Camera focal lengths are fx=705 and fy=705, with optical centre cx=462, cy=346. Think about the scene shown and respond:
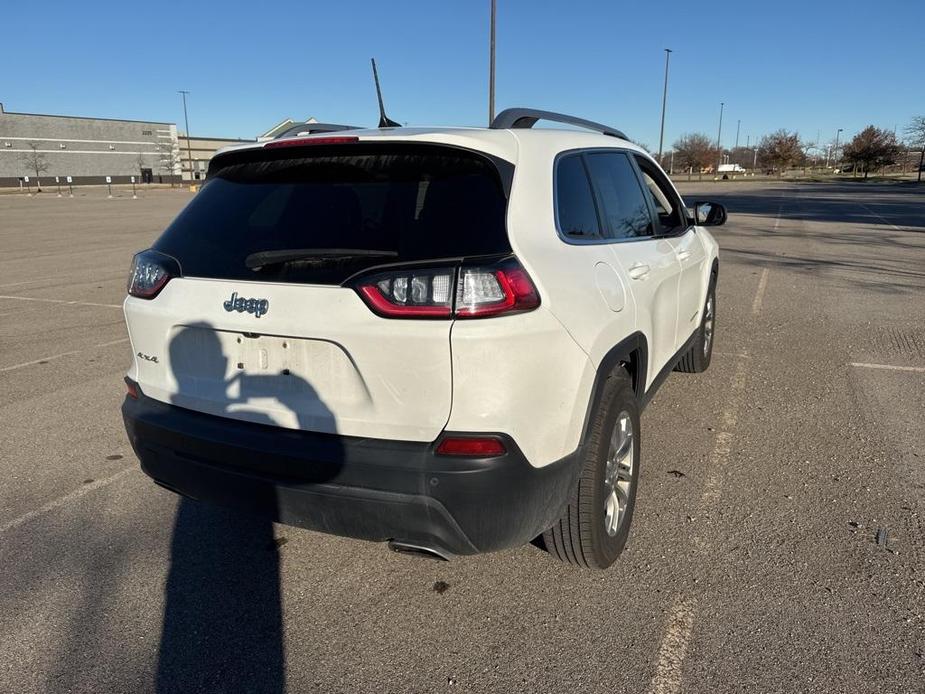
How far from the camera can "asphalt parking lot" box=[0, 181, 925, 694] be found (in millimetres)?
2404

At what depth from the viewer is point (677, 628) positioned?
2.60 m

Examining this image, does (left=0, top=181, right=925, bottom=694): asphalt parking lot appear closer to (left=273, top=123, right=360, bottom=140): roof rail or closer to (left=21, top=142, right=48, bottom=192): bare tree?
(left=273, top=123, right=360, bottom=140): roof rail

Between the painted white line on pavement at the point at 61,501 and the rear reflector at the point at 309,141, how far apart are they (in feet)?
7.37

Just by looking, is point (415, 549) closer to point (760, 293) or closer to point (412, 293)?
point (412, 293)

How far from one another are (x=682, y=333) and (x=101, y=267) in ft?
37.2

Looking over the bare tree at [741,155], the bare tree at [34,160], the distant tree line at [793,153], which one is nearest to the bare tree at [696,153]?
the distant tree line at [793,153]

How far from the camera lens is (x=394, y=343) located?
2209 millimetres

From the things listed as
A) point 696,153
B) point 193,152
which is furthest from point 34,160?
point 696,153

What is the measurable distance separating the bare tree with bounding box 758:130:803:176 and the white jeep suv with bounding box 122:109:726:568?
97.0m

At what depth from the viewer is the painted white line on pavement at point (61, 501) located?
344 cm

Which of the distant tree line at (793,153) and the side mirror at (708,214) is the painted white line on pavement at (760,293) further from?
the distant tree line at (793,153)

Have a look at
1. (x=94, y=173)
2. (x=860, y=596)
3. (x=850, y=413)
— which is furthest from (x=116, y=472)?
(x=94, y=173)

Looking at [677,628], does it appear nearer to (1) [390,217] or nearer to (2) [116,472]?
(1) [390,217]

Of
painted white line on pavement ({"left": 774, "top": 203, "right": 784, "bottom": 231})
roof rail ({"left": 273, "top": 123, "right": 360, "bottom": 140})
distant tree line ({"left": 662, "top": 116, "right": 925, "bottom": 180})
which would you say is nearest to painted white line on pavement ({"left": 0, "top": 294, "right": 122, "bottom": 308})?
roof rail ({"left": 273, "top": 123, "right": 360, "bottom": 140})
